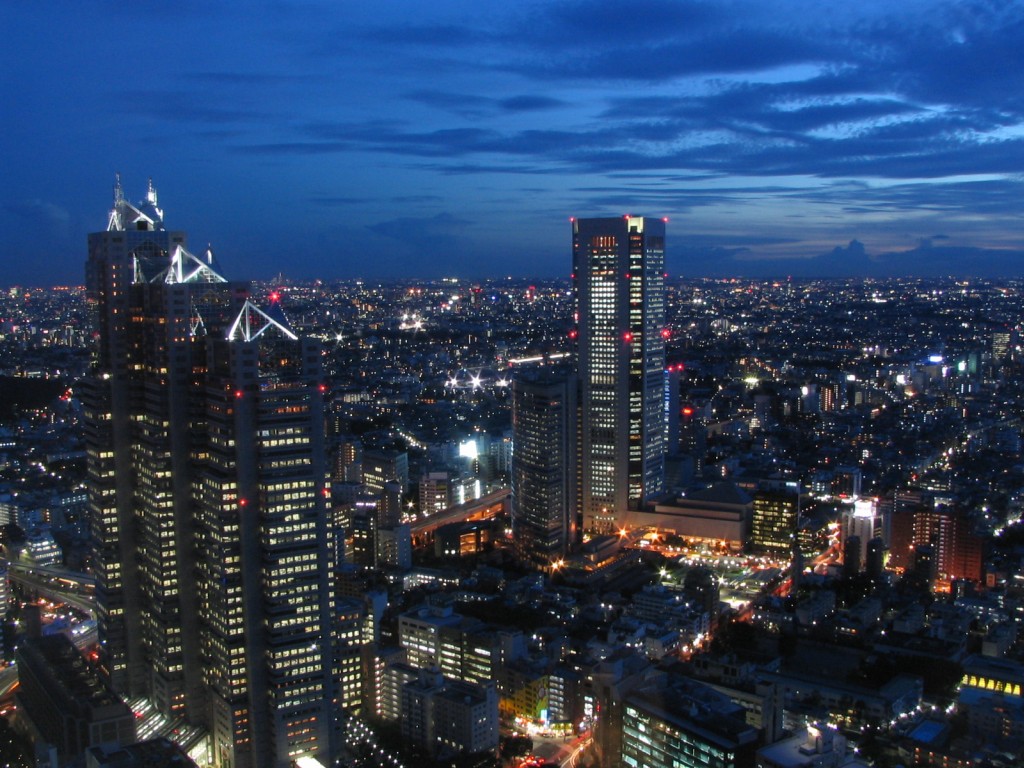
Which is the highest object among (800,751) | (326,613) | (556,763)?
(326,613)

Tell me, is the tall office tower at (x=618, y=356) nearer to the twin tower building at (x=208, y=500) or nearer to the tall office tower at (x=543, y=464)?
the tall office tower at (x=543, y=464)

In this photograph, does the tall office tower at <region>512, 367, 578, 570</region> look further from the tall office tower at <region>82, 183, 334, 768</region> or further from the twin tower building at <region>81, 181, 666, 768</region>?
the tall office tower at <region>82, 183, 334, 768</region>

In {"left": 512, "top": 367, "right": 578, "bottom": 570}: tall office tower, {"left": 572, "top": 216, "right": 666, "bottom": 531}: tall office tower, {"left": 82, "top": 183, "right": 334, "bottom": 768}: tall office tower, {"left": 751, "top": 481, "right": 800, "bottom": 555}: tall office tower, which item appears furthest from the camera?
{"left": 572, "top": 216, "right": 666, "bottom": 531}: tall office tower

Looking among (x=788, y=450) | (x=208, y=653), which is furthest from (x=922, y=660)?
(x=788, y=450)

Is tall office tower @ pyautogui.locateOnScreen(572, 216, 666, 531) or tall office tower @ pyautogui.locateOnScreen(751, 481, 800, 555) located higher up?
tall office tower @ pyautogui.locateOnScreen(572, 216, 666, 531)

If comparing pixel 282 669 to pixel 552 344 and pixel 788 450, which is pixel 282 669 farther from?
pixel 552 344

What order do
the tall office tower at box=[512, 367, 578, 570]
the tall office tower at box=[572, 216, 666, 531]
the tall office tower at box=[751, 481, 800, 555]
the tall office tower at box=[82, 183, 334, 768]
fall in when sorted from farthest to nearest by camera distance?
1. the tall office tower at box=[572, 216, 666, 531]
2. the tall office tower at box=[751, 481, 800, 555]
3. the tall office tower at box=[512, 367, 578, 570]
4. the tall office tower at box=[82, 183, 334, 768]

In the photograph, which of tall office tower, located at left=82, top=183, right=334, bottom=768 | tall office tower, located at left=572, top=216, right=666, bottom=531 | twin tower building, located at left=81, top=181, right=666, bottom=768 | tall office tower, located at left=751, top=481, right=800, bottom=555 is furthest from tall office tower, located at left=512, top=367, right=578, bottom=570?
tall office tower, located at left=82, top=183, right=334, bottom=768

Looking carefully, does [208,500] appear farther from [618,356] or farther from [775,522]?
[775,522]
